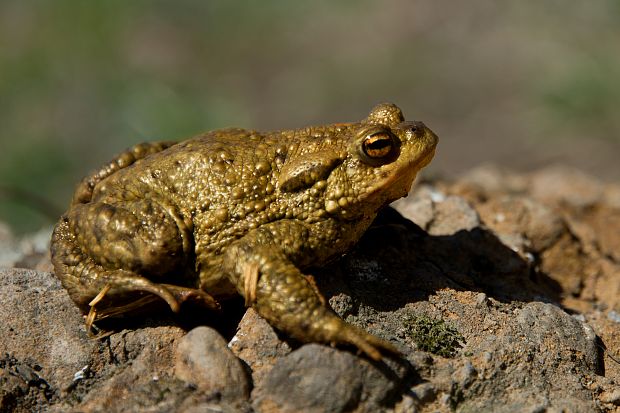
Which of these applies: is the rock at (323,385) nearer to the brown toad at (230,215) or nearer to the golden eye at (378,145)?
the brown toad at (230,215)

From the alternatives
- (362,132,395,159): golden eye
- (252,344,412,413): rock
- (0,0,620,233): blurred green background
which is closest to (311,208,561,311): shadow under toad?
(252,344,412,413): rock

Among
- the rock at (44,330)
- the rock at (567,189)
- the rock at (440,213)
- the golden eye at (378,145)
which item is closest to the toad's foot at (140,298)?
the rock at (44,330)

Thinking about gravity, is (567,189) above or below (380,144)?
below

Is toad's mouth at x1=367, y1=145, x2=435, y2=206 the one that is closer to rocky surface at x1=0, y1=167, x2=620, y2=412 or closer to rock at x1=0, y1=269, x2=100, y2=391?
rocky surface at x1=0, y1=167, x2=620, y2=412

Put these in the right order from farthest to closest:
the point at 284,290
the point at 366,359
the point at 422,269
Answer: the point at 422,269, the point at 284,290, the point at 366,359

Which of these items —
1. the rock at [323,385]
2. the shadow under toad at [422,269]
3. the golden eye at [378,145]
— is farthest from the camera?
the shadow under toad at [422,269]

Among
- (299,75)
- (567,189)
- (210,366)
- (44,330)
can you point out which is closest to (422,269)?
(210,366)

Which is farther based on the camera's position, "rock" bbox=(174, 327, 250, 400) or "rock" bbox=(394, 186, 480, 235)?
"rock" bbox=(394, 186, 480, 235)

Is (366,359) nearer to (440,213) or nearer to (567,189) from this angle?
(440,213)
